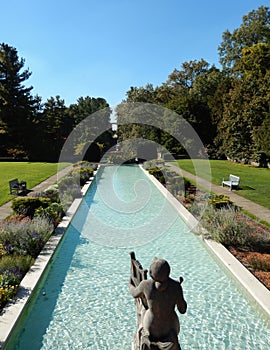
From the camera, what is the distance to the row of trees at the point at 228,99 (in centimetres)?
2894

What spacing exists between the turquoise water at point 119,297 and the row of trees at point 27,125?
92.5 ft

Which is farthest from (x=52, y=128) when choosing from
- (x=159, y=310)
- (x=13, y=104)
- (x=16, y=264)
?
(x=159, y=310)

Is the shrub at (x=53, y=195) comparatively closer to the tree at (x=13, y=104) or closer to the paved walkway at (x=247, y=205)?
the paved walkway at (x=247, y=205)

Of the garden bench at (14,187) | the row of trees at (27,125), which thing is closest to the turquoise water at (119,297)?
the garden bench at (14,187)

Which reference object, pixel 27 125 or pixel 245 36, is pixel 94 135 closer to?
pixel 27 125

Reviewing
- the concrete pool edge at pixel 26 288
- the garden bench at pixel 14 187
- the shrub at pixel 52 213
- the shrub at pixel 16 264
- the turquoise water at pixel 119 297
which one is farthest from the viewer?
the garden bench at pixel 14 187

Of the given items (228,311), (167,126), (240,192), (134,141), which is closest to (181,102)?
(167,126)

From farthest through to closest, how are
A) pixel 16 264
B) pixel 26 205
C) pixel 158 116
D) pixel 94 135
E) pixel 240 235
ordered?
pixel 94 135, pixel 158 116, pixel 26 205, pixel 240 235, pixel 16 264

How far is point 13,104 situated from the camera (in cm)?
3944

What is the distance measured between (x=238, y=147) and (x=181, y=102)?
38.3 ft

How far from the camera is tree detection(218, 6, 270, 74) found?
4019cm

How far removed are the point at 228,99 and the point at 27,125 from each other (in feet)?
83.4

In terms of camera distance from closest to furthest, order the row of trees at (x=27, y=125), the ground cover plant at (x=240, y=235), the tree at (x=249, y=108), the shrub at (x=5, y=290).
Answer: the shrub at (x=5, y=290)
the ground cover plant at (x=240, y=235)
the tree at (x=249, y=108)
the row of trees at (x=27, y=125)

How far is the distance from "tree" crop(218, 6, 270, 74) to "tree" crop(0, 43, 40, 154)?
2784cm
